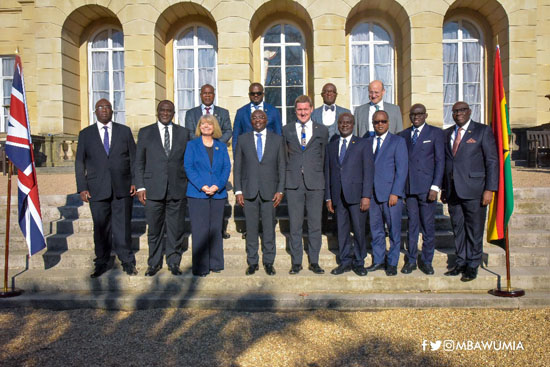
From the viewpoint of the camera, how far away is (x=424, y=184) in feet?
17.1

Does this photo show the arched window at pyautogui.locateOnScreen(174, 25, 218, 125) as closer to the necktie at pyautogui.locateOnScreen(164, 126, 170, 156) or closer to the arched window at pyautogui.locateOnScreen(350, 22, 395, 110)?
the arched window at pyautogui.locateOnScreen(350, 22, 395, 110)

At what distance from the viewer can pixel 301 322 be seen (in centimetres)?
431

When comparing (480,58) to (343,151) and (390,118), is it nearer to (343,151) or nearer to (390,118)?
(390,118)

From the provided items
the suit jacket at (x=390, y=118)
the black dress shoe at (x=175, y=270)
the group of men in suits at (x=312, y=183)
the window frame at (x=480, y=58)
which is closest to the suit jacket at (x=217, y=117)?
the group of men in suits at (x=312, y=183)

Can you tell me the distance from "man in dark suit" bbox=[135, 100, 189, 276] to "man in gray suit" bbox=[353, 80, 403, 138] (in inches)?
102

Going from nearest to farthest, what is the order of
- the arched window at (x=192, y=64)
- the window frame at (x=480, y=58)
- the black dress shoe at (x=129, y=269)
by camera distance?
the black dress shoe at (x=129, y=269)
the window frame at (x=480, y=58)
the arched window at (x=192, y=64)

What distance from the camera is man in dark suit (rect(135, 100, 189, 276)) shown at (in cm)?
538

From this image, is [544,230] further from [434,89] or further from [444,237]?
[434,89]

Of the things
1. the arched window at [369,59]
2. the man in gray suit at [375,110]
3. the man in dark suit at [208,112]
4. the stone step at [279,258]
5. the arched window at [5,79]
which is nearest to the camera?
the stone step at [279,258]

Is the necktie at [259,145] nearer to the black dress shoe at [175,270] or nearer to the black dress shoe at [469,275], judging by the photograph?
the black dress shoe at [175,270]

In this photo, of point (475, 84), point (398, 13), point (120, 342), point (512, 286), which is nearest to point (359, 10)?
point (398, 13)

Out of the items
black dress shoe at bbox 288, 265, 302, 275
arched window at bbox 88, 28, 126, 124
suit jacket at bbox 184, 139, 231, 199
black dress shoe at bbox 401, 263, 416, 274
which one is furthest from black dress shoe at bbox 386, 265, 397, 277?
arched window at bbox 88, 28, 126, 124

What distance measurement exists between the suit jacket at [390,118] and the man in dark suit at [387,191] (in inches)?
34.8

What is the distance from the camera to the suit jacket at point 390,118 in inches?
243
